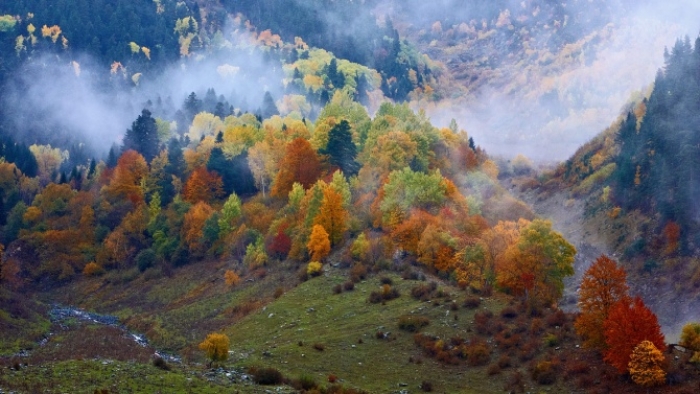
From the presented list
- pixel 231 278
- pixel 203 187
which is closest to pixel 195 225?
pixel 203 187

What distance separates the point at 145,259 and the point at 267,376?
70.2 meters

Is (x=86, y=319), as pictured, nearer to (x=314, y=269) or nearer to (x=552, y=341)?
(x=314, y=269)

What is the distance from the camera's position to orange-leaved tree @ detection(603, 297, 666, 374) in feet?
189

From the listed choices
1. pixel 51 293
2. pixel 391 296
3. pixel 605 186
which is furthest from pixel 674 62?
pixel 51 293

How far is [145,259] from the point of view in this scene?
12194cm

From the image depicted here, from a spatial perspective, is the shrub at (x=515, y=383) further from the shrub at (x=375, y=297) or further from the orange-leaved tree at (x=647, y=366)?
the shrub at (x=375, y=297)

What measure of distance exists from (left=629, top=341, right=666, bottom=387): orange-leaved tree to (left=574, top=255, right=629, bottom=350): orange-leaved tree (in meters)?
6.62

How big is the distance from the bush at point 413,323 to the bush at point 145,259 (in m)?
59.7

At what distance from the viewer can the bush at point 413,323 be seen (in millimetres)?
73562

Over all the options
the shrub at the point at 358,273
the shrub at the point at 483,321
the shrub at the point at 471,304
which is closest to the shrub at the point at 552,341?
the shrub at the point at 483,321

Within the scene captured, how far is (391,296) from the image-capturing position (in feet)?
272

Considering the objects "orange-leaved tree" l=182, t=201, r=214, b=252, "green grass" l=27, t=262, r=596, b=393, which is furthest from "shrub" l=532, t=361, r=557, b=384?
"orange-leaved tree" l=182, t=201, r=214, b=252

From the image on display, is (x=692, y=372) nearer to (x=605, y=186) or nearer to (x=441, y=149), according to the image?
(x=441, y=149)

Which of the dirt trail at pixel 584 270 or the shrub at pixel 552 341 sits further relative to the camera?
the dirt trail at pixel 584 270
